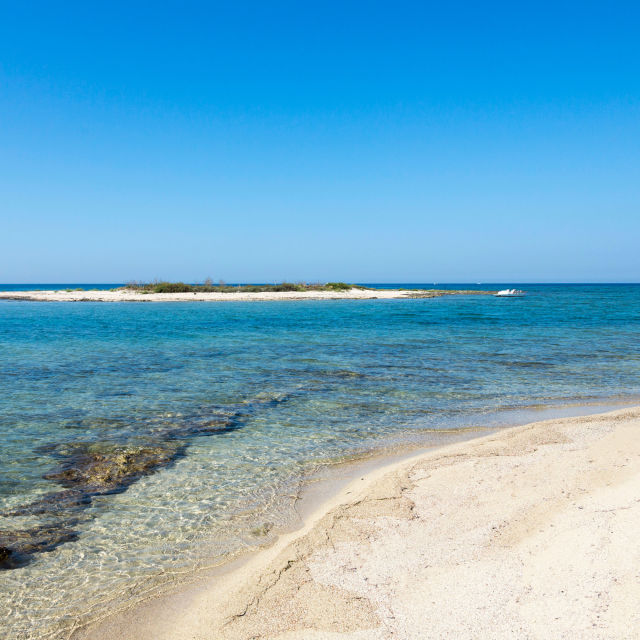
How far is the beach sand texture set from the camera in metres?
3.91

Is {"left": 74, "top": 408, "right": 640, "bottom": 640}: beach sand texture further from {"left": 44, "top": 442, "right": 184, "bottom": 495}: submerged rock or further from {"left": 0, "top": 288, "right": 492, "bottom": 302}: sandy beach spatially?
{"left": 0, "top": 288, "right": 492, "bottom": 302}: sandy beach

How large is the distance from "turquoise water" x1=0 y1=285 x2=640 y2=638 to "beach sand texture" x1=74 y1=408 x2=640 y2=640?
0.79 meters

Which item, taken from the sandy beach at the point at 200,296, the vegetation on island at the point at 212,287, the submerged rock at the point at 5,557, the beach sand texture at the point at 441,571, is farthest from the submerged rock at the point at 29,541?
the vegetation on island at the point at 212,287

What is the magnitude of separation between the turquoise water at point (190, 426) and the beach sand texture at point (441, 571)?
31.1 inches

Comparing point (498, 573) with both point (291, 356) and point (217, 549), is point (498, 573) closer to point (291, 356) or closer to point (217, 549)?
point (217, 549)

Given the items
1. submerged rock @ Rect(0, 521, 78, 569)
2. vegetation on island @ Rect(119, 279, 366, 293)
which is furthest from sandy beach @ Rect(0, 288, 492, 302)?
submerged rock @ Rect(0, 521, 78, 569)

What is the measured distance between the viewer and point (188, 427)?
33.5ft

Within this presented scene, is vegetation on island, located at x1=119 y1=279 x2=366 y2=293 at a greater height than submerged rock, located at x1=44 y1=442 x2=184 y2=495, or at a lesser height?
greater

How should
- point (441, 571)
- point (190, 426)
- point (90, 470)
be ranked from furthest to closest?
point (190, 426) < point (90, 470) < point (441, 571)

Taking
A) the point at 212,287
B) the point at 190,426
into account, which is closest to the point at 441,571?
the point at 190,426

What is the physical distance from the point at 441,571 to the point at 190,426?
683cm

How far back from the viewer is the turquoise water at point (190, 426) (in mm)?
5395

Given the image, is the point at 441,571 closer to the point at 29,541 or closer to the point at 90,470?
the point at 29,541

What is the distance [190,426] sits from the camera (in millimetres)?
10273
